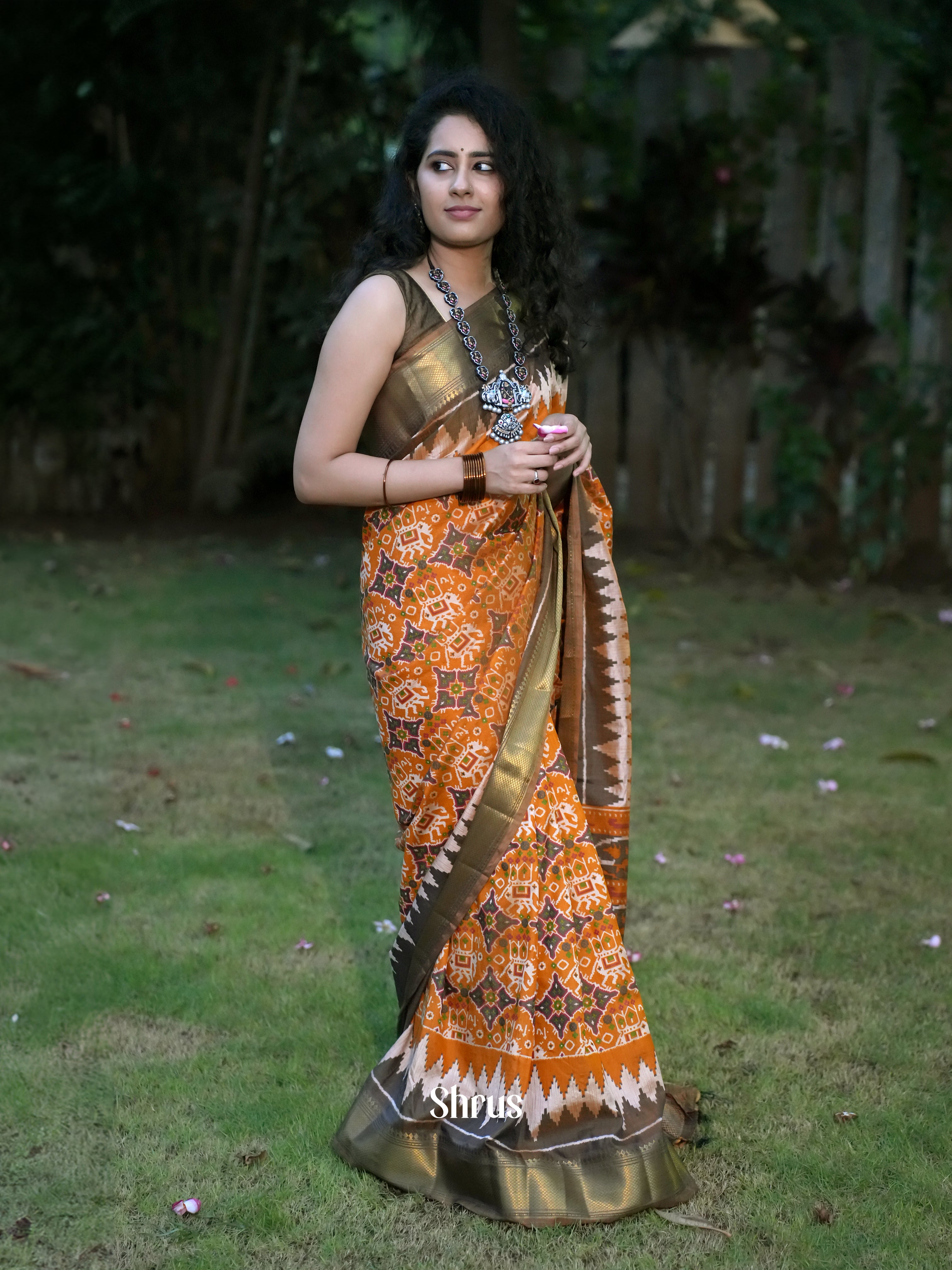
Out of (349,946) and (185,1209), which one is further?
(349,946)

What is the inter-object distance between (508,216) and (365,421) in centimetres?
48

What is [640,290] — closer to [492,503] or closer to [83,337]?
[83,337]

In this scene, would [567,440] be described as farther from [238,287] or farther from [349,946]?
[238,287]

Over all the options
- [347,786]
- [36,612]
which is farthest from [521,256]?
[36,612]

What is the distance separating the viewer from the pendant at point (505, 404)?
2.62 meters

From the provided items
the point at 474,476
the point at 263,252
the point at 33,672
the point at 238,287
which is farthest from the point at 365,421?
the point at 238,287

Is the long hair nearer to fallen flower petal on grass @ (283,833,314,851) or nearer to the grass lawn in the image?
the grass lawn

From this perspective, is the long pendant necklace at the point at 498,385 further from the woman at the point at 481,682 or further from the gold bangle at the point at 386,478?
the gold bangle at the point at 386,478

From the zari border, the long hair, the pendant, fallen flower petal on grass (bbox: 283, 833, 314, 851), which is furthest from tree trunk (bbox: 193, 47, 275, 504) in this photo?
the zari border

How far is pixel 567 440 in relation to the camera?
255cm

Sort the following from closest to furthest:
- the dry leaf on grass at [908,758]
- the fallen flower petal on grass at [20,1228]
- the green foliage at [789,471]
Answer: the fallen flower petal on grass at [20,1228], the dry leaf on grass at [908,758], the green foliage at [789,471]

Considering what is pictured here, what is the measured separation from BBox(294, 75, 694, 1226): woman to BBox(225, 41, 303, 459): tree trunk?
6.56m

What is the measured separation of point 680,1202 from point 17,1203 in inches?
46.5

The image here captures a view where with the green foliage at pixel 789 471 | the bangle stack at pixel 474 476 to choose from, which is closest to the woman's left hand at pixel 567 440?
the bangle stack at pixel 474 476
